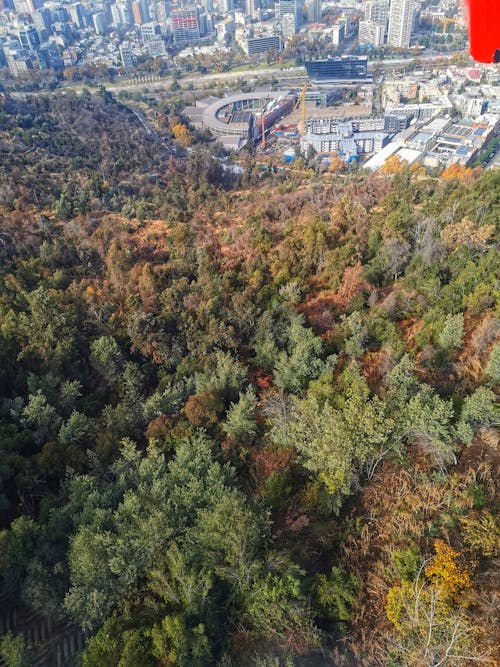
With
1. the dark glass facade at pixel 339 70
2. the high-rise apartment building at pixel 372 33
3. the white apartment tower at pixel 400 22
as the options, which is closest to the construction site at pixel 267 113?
the dark glass facade at pixel 339 70

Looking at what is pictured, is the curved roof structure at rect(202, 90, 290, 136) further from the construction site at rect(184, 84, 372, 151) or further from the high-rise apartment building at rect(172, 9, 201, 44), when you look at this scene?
the high-rise apartment building at rect(172, 9, 201, 44)

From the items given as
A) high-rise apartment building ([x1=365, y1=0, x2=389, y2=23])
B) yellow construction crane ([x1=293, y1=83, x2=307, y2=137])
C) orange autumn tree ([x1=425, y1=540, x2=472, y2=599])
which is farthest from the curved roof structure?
orange autumn tree ([x1=425, y1=540, x2=472, y2=599])

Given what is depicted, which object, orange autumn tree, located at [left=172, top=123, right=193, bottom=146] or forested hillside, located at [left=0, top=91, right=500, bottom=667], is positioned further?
orange autumn tree, located at [left=172, top=123, right=193, bottom=146]

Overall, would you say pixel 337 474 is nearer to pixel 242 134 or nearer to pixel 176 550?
pixel 176 550

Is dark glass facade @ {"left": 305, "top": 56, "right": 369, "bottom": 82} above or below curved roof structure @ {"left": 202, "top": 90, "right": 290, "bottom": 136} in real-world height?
above

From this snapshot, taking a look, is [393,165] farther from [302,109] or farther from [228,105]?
[228,105]

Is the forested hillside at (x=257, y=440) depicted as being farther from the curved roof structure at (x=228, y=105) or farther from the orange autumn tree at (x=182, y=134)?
the curved roof structure at (x=228, y=105)
